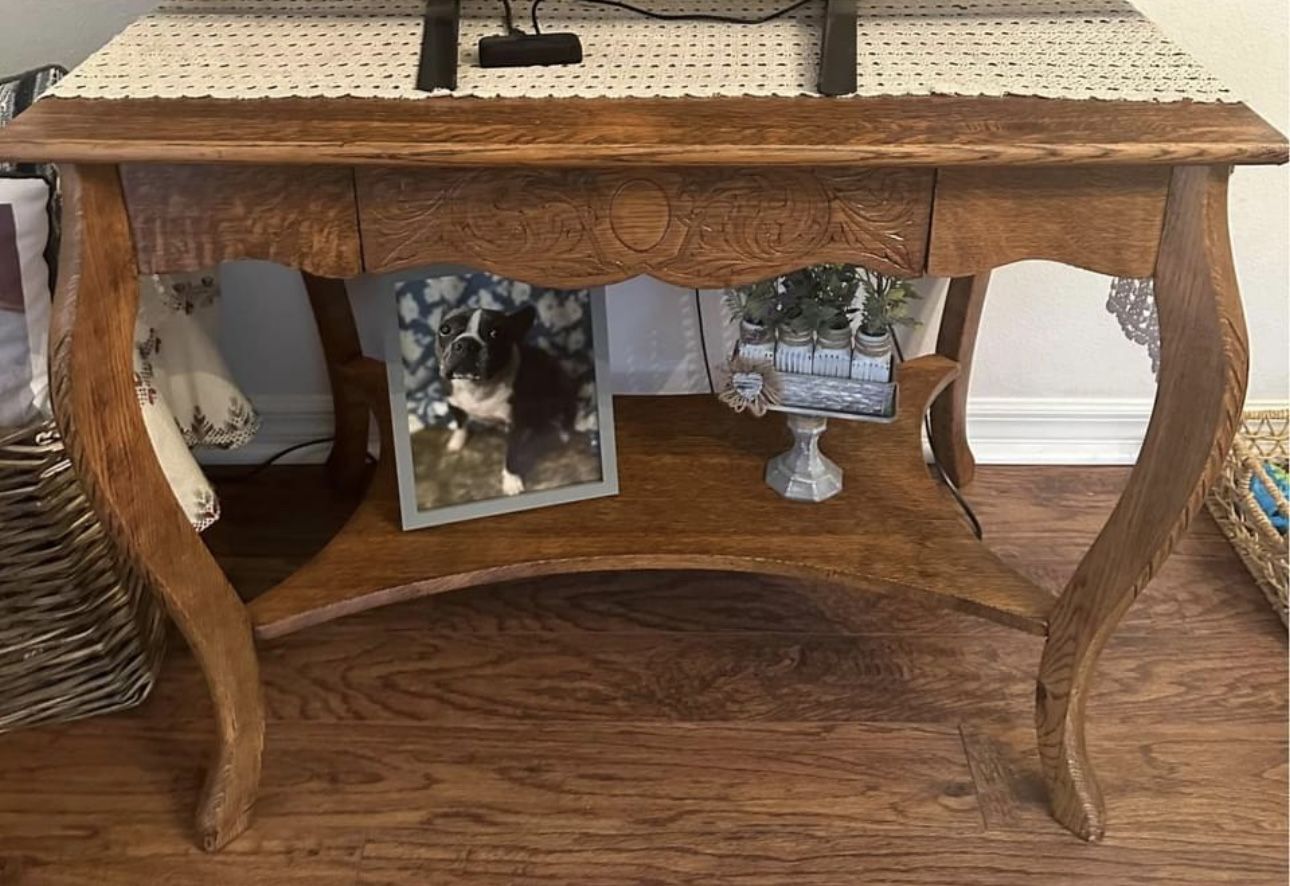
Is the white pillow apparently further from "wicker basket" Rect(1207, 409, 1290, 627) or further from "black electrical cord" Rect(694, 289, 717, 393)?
"wicker basket" Rect(1207, 409, 1290, 627)

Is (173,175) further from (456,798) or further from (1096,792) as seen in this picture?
(1096,792)

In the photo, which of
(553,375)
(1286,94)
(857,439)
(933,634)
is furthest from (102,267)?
(1286,94)

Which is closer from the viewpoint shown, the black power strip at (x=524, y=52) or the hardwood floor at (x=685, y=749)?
the black power strip at (x=524, y=52)

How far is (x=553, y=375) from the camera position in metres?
1.33

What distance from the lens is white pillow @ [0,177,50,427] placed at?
1083 mm

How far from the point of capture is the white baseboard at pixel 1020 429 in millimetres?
1658

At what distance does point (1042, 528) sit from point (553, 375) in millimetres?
653

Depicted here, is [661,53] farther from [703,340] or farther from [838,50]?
[703,340]

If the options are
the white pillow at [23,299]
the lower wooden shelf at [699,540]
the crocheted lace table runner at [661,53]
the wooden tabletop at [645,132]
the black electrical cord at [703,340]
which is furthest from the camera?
the black electrical cord at [703,340]

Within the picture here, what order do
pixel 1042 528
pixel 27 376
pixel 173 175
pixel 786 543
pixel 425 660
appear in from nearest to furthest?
pixel 173 175, pixel 27 376, pixel 786 543, pixel 425 660, pixel 1042 528

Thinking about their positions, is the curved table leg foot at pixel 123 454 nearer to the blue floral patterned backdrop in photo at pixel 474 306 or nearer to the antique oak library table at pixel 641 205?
the antique oak library table at pixel 641 205

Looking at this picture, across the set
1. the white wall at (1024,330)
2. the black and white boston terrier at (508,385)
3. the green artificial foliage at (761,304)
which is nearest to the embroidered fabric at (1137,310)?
the green artificial foliage at (761,304)

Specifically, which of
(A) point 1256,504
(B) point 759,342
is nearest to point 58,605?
(B) point 759,342

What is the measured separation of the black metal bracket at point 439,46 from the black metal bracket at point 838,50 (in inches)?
11.0
